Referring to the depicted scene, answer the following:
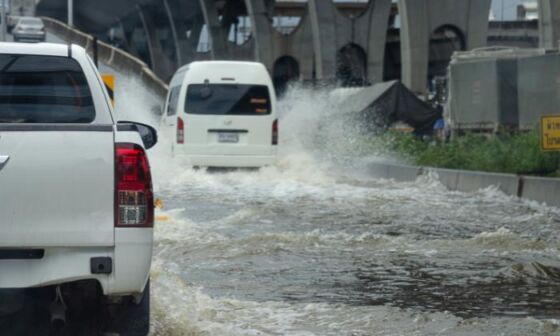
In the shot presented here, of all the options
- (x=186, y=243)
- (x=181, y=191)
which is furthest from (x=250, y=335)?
(x=181, y=191)

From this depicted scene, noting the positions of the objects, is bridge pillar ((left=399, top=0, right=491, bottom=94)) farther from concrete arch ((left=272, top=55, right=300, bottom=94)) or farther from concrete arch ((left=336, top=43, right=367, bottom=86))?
concrete arch ((left=272, top=55, right=300, bottom=94))

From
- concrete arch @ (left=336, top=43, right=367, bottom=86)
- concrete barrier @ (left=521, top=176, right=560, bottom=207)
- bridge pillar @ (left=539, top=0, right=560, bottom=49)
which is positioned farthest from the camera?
concrete arch @ (left=336, top=43, right=367, bottom=86)

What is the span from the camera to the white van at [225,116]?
22.3m

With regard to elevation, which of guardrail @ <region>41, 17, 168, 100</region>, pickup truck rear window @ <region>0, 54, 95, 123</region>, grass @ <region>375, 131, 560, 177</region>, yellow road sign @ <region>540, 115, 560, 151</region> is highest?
guardrail @ <region>41, 17, 168, 100</region>

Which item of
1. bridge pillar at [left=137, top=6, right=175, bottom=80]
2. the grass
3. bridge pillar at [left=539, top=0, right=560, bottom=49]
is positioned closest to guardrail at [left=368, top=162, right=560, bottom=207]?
the grass

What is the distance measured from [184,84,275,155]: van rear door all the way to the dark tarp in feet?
49.9

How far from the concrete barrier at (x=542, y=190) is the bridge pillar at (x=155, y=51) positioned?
98401 millimetres

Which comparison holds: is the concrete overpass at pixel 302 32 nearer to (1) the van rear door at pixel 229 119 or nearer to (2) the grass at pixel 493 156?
(2) the grass at pixel 493 156

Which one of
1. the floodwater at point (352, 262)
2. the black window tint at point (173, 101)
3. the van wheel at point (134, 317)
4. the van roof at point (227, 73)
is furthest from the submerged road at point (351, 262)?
the black window tint at point (173, 101)

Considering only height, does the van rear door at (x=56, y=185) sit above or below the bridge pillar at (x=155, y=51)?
below

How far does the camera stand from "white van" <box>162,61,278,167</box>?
22.3 m

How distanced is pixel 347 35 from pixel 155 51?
51419 millimetres

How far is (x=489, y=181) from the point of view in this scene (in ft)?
63.3

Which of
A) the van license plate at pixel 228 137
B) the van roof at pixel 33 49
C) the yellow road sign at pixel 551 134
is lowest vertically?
the van license plate at pixel 228 137
